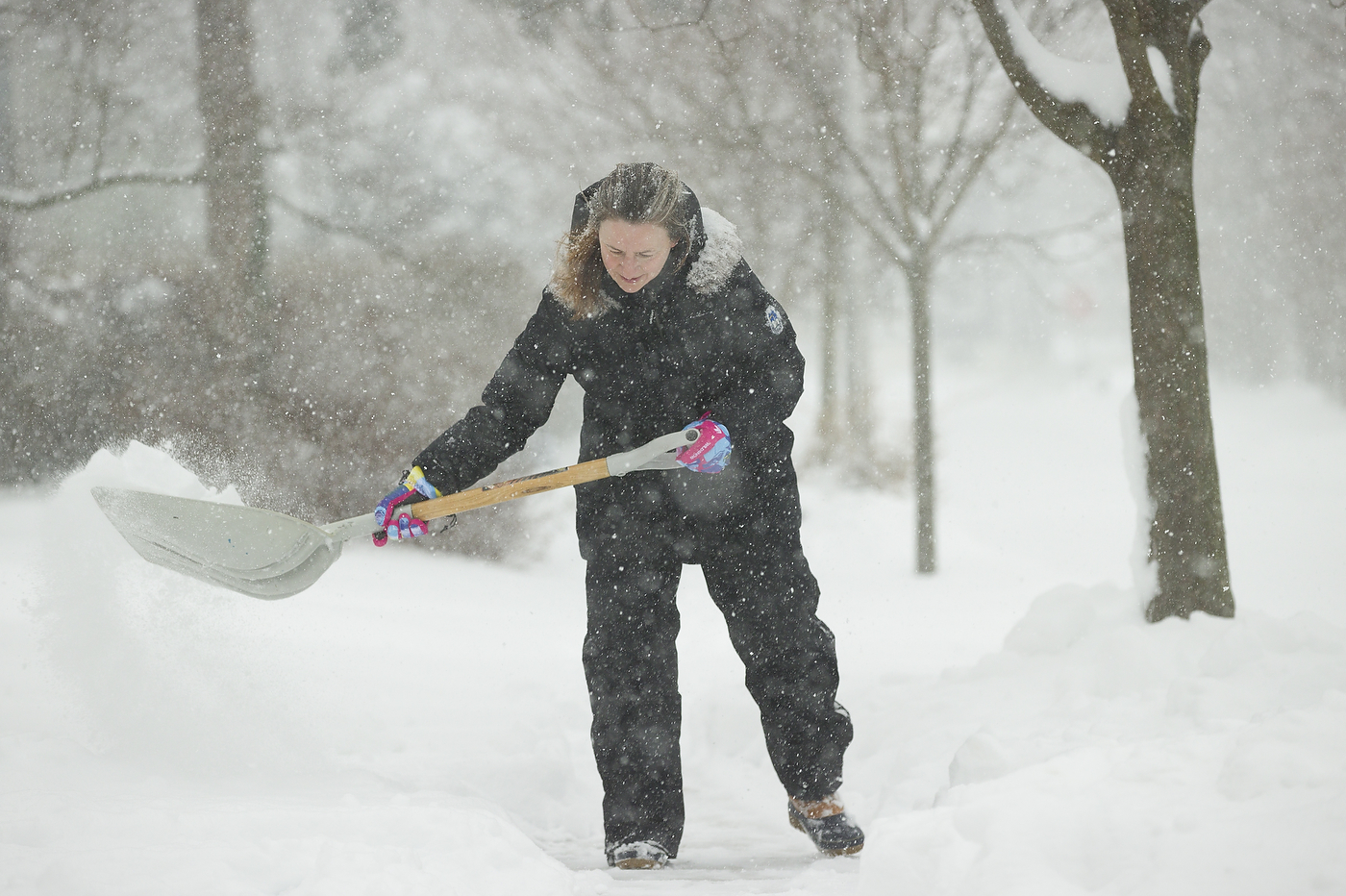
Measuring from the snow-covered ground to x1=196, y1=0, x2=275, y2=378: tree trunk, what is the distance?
7.00 ft

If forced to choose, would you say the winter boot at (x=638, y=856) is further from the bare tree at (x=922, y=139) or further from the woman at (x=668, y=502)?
the bare tree at (x=922, y=139)

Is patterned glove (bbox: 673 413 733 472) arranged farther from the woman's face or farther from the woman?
the woman's face

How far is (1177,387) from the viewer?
11.5ft

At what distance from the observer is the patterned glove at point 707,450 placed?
2264mm

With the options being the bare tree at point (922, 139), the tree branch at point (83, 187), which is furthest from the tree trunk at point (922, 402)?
the tree branch at point (83, 187)

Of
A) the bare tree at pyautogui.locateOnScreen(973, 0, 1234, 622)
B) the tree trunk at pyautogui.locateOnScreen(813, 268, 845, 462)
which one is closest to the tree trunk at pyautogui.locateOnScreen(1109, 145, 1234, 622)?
the bare tree at pyautogui.locateOnScreen(973, 0, 1234, 622)

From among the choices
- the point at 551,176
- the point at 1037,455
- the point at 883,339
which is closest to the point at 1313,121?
the point at 1037,455

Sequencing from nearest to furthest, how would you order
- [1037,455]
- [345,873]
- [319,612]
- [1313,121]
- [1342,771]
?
[1342,771] < [345,873] < [319,612] < [1313,121] < [1037,455]

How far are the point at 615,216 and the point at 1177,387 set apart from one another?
2.28 meters

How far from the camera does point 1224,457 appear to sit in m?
13.1

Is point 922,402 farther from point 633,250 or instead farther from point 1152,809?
point 1152,809

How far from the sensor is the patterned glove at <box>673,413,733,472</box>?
226cm

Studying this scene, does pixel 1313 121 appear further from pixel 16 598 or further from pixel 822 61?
pixel 16 598

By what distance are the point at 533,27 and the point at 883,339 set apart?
8653 millimetres
